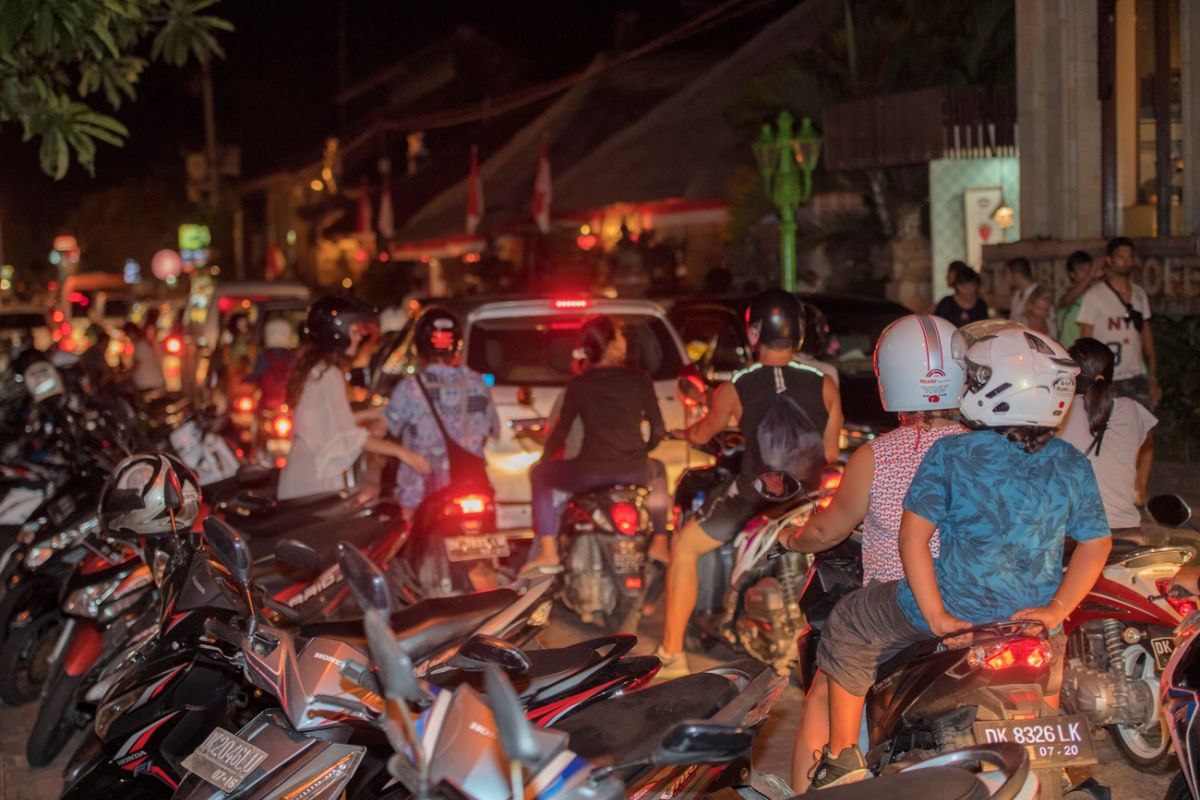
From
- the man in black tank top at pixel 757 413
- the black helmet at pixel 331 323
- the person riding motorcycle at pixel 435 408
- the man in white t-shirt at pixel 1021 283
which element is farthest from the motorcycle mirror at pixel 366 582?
the man in white t-shirt at pixel 1021 283

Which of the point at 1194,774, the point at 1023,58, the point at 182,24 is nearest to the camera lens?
the point at 1194,774

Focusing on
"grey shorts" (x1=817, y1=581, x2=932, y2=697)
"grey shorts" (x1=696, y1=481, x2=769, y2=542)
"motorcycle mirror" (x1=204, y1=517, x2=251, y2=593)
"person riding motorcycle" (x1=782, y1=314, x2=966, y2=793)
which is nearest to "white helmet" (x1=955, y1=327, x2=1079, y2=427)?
"person riding motorcycle" (x1=782, y1=314, x2=966, y2=793)

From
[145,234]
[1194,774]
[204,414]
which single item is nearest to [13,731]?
[204,414]

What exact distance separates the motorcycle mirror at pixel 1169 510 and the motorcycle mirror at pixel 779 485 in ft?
4.26

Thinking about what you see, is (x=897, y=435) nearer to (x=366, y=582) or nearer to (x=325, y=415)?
(x=366, y=582)

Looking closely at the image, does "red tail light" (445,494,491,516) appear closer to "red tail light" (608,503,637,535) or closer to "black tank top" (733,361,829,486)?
"red tail light" (608,503,637,535)

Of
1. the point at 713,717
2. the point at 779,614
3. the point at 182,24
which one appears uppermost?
the point at 182,24

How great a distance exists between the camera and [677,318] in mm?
11672

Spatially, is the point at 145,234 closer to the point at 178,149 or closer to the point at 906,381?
the point at 178,149

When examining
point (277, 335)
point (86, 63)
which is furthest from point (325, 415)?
point (277, 335)

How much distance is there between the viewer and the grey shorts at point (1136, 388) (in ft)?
30.6

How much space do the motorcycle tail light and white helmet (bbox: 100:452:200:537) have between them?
2.82 meters

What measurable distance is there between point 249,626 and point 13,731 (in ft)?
12.0

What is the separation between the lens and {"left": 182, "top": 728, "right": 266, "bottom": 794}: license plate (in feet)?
10.8
